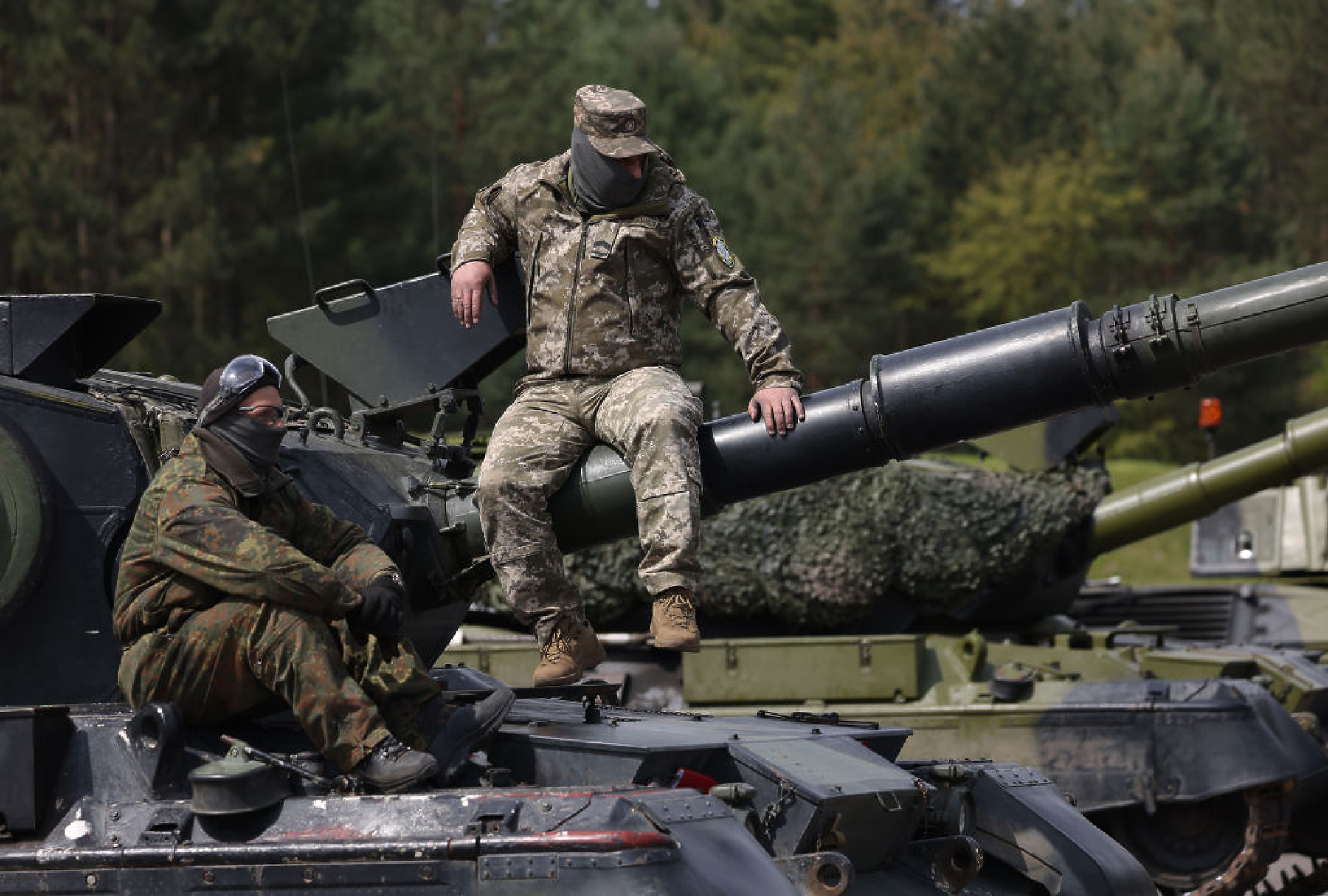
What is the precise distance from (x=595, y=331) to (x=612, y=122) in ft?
2.32

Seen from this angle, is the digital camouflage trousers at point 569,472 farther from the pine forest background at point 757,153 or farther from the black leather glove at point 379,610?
the pine forest background at point 757,153

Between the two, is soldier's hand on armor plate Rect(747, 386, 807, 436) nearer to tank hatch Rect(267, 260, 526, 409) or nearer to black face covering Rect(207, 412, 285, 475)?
tank hatch Rect(267, 260, 526, 409)

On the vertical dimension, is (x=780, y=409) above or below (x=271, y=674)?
above

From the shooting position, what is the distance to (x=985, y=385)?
21.2 feet

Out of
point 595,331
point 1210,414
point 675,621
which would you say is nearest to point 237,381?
point 595,331

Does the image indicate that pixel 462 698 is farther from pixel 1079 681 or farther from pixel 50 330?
pixel 1079 681

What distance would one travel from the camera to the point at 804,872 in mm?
6074

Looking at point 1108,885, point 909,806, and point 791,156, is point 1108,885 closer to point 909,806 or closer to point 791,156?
point 909,806

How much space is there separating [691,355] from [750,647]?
79.6 feet

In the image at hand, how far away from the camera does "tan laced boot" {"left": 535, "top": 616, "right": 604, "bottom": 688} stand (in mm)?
6605

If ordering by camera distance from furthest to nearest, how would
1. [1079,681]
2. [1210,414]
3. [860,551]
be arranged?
[1210,414] < [860,551] < [1079,681]

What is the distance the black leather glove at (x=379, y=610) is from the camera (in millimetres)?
6102

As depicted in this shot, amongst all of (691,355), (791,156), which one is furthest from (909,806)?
(791,156)

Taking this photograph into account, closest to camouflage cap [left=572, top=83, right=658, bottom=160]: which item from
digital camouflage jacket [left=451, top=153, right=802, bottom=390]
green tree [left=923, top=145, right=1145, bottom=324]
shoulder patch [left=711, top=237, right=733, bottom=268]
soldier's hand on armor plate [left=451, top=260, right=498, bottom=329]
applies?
digital camouflage jacket [left=451, top=153, right=802, bottom=390]
